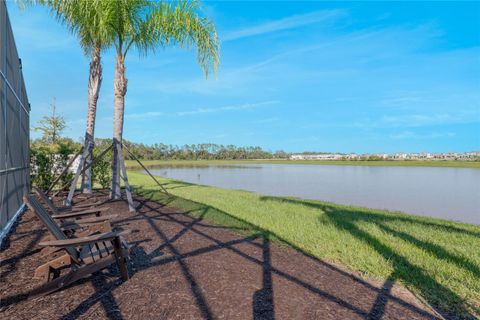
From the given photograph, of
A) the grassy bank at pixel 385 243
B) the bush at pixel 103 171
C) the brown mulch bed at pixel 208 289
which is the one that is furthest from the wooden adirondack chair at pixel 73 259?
the bush at pixel 103 171

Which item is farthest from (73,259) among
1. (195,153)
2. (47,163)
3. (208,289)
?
(195,153)

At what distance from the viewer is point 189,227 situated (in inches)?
263

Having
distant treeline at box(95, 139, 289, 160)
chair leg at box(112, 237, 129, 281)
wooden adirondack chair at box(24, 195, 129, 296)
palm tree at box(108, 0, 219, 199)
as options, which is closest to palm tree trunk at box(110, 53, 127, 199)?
palm tree at box(108, 0, 219, 199)

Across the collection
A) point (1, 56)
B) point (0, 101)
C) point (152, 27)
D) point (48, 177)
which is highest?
point (152, 27)

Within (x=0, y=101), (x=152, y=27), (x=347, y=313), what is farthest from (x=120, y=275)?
(x=152, y=27)

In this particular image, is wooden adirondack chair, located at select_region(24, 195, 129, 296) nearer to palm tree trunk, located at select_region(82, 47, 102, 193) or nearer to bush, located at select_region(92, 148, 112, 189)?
palm tree trunk, located at select_region(82, 47, 102, 193)

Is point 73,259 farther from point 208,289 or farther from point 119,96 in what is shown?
point 119,96

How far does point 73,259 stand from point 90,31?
9.56 meters

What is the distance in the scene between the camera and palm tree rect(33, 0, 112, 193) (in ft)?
32.8

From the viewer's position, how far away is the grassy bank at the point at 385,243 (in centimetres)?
401

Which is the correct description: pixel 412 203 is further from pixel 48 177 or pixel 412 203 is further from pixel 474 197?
pixel 48 177

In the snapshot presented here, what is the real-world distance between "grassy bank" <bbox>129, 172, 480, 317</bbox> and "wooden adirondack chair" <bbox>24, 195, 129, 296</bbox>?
298 centimetres

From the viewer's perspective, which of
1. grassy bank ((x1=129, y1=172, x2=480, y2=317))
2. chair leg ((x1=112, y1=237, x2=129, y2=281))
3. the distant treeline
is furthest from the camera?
the distant treeline

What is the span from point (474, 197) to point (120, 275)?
17.7 metres
